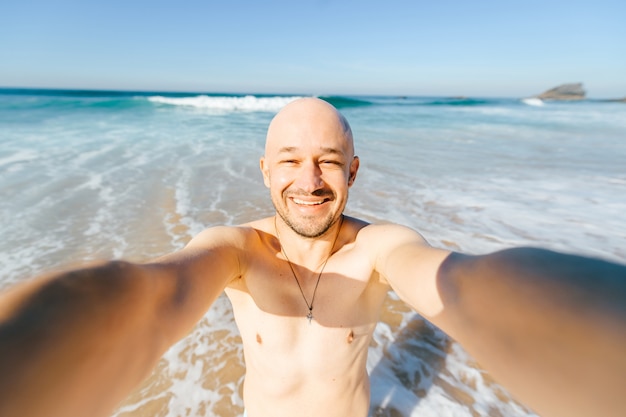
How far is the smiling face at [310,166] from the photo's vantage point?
1779mm

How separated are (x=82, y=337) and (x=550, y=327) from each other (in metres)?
0.85

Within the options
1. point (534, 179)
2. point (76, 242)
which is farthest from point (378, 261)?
point (534, 179)

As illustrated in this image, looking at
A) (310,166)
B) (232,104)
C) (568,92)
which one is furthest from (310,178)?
(568,92)

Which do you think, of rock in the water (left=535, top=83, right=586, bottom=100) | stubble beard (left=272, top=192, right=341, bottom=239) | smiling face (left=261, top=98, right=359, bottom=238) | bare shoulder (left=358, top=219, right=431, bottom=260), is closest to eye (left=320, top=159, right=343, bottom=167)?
smiling face (left=261, top=98, right=359, bottom=238)

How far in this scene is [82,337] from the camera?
24.5 inches

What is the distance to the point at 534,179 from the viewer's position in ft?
24.5

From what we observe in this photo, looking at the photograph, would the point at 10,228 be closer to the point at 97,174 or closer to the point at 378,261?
the point at 97,174

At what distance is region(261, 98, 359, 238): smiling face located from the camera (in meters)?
1.78

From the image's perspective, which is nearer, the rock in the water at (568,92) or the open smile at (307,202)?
the open smile at (307,202)

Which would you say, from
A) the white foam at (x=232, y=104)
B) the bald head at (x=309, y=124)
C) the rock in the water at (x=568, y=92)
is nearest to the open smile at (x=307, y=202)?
the bald head at (x=309, y=124)

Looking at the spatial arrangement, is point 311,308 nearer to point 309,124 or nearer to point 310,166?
point 310,166

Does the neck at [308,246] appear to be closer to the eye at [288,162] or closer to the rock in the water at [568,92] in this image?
the eye at [288,162]

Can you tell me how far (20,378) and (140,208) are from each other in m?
5.47

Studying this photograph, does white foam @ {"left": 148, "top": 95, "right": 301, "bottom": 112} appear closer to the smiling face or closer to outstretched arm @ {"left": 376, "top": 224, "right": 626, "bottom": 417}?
the smiling face
